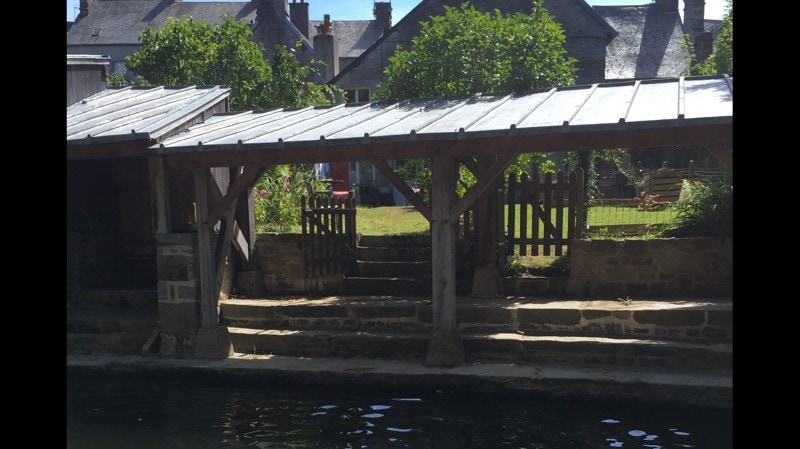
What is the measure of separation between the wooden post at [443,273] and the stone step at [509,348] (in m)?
0.29

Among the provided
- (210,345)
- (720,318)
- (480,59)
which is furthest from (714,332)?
(210,345)

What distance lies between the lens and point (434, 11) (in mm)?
23219

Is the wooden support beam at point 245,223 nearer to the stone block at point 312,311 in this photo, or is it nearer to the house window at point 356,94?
the stone block at point 312,311

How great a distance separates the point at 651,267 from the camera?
980 cm

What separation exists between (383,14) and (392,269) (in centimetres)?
2573

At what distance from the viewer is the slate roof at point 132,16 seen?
3491 centimetres

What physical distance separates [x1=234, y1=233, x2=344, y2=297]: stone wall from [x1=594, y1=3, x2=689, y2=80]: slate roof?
1817 cm

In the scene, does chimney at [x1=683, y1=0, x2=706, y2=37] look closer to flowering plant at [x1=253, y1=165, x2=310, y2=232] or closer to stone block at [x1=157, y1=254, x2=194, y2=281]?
flowering plant at [x1=253, y1=165, x2=310, y2=232]

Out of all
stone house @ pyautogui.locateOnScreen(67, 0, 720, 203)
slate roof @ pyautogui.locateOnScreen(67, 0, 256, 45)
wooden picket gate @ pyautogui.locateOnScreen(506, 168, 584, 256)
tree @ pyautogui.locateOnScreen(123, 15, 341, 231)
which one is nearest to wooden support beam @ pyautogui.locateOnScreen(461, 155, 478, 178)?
wooden picket gate @ pyautogui.locateOnScreen(506, 168, 584, 256)

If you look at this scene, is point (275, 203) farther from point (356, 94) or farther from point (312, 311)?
point (356, 94)

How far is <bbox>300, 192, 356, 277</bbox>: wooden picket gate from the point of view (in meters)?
11.1

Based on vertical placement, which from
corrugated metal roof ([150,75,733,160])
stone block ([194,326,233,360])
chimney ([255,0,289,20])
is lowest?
stone block ([194,326,233,360])

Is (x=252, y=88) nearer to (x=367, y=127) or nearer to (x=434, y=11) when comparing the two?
(x=367, y=127)
